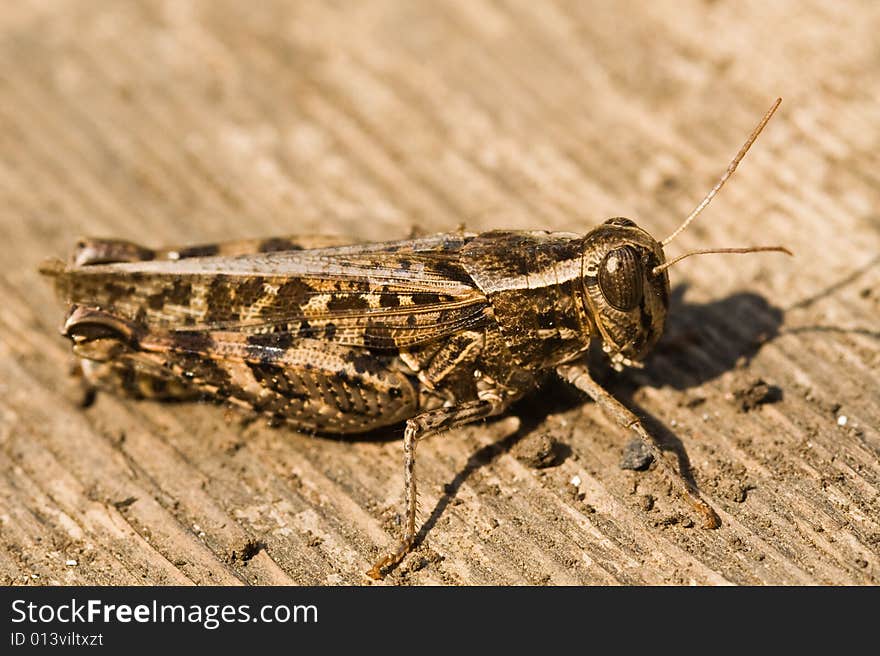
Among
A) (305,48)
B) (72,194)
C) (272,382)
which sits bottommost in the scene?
(272,382)

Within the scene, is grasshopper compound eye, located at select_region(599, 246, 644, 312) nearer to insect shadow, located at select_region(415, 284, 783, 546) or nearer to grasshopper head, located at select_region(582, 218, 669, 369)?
grasshopper head, located at select_region(582, 218, 669, 369)

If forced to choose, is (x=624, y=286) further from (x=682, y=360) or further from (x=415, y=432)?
(x=415, y=432)

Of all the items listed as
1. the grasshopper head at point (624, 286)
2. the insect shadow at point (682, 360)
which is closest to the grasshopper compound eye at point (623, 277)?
the grasshopper head at point (624, 286)

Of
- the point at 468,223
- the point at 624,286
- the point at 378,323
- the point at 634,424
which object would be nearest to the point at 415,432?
the point at 378,323

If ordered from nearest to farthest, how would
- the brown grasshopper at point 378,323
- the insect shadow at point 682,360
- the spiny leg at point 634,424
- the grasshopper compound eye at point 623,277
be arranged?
the spiny leg at point 634,424 → the grasshopper compound eye at point 623,277 → the brown grasshopper at point 378,323 → the insect shadow at point 682,360

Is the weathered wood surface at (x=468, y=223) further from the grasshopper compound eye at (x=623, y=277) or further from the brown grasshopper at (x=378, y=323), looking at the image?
the grasshopper compound eye at (x=623, y=277)
